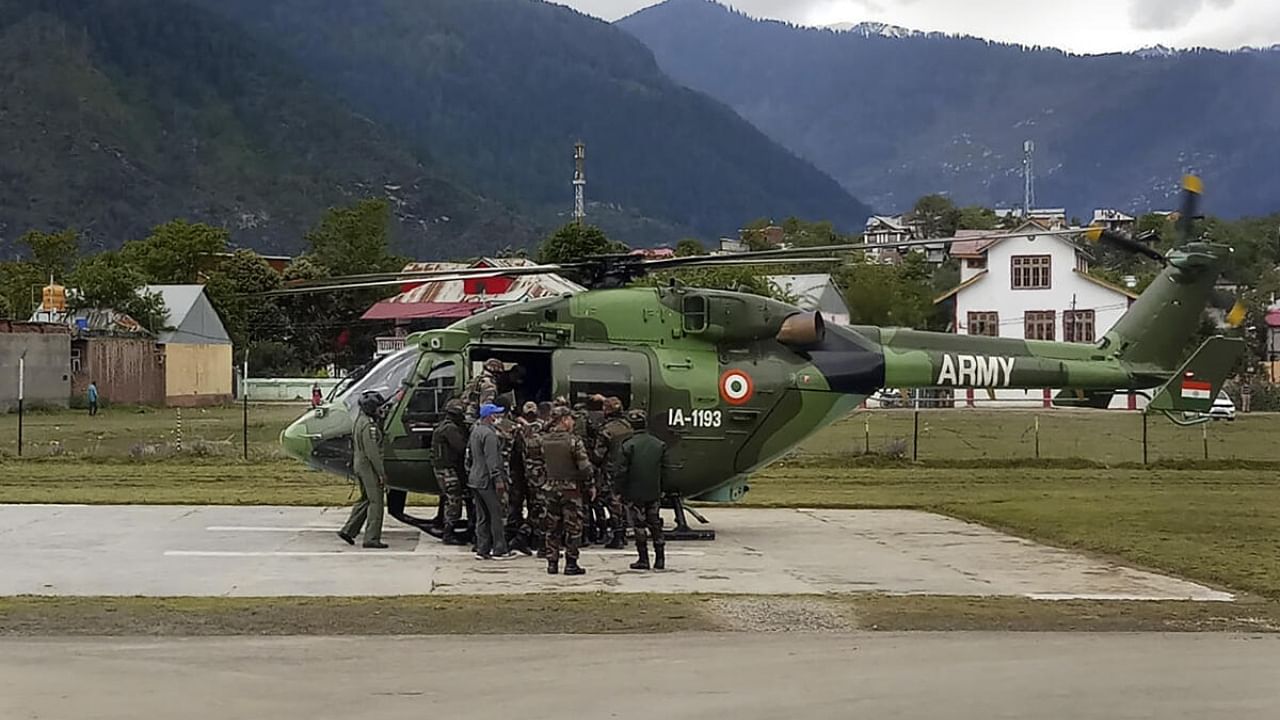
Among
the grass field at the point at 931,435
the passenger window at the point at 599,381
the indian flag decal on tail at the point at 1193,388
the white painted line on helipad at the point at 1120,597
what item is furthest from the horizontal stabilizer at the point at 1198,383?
the grass field at the point at 931,435

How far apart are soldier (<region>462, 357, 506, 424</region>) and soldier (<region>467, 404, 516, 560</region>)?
295 millimetres

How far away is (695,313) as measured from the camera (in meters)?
18.6

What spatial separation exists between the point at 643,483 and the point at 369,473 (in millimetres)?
3752

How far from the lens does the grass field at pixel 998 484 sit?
18750 millimetres

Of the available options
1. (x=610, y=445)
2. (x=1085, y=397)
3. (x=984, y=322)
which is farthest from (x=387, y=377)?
(x=984, y=322)

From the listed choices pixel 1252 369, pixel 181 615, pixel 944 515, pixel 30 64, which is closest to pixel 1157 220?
pixel 1252 369

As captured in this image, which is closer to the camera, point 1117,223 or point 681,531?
point 681,531

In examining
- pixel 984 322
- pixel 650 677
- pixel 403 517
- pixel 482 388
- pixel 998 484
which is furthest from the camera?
pixel 984 322

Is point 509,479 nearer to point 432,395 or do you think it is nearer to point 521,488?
point 521,488

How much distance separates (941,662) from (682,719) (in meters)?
2.63

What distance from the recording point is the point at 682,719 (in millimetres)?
8586

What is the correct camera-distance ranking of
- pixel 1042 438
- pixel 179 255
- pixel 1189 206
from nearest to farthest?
pixel 1189 206 → pixel 1042 438 → pixel 179 255

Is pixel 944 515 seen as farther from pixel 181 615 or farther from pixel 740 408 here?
pixel 181 615

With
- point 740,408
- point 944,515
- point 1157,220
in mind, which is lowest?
point 944,515
